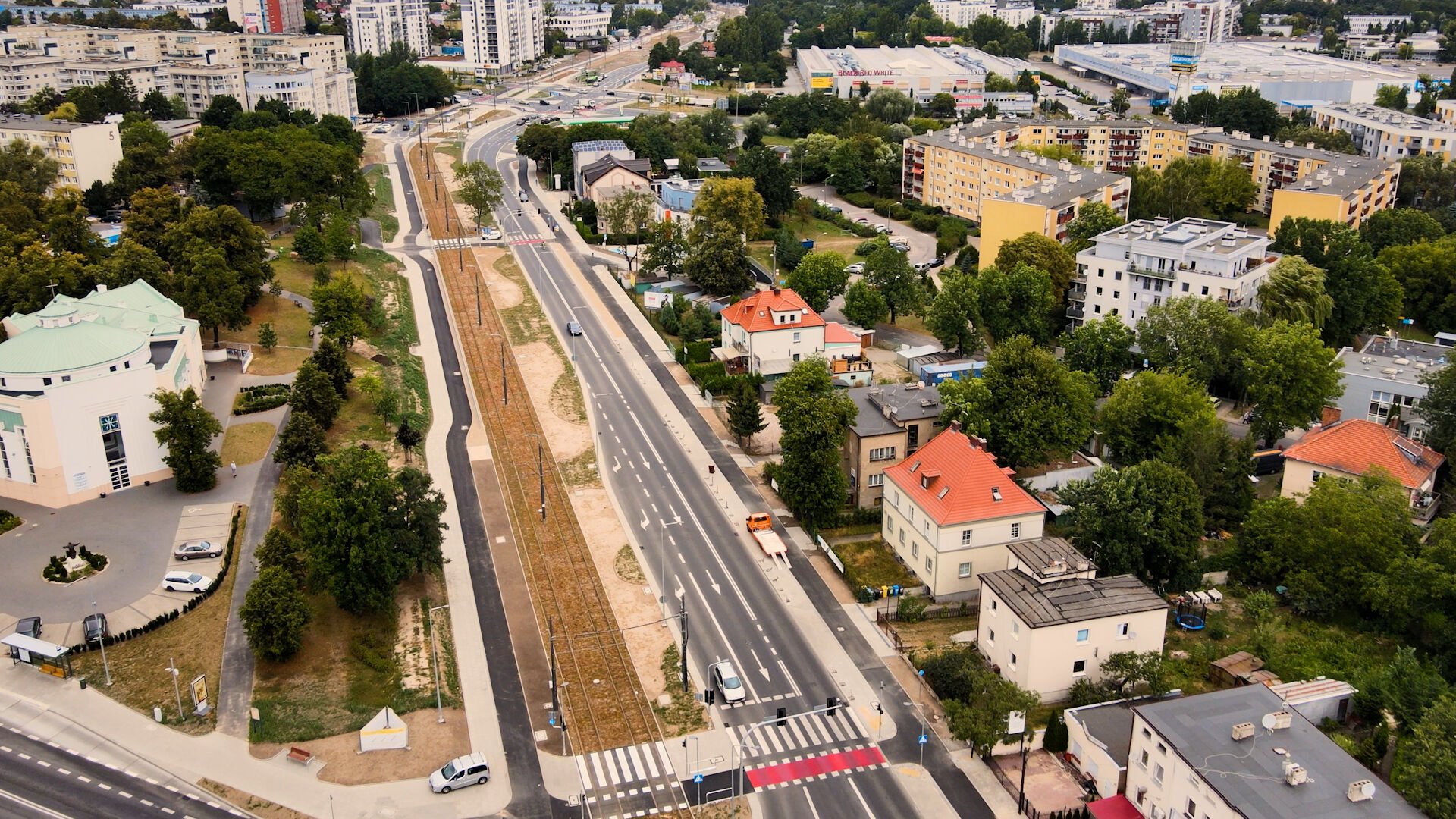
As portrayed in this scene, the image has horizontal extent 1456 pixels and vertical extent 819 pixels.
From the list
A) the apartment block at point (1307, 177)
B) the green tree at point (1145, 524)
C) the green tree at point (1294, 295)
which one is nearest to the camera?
the green tree at point (1145, 524)

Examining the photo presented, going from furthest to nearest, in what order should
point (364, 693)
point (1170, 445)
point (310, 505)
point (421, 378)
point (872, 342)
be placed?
point (872, 342)
point (421, 378)
point (1170, 445)
point (310, 505)
point (364, 693)

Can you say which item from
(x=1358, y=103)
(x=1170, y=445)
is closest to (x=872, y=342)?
(x=1170, y=445)

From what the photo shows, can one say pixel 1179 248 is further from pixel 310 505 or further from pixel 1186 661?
pixel 310 505

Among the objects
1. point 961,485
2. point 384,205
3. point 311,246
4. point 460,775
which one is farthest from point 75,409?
point 384,205

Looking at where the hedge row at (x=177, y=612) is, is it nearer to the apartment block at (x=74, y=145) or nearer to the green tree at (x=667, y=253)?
the green tree at (x=667, y=253)

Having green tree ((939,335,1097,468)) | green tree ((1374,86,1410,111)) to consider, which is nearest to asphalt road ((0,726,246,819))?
green tree ((939,335,1097,468))

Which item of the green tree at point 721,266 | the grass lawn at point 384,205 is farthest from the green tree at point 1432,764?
the grass lawn at point 384,205

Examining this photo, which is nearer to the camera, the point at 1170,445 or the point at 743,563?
the point at 743,563
